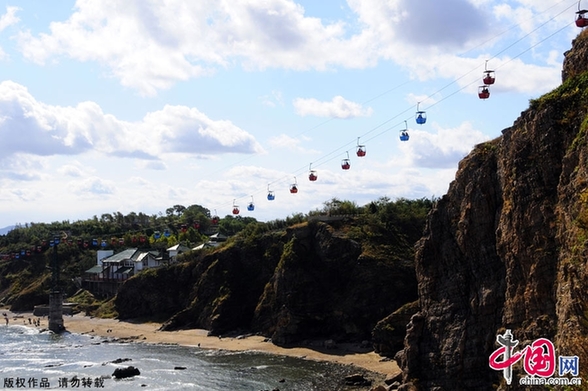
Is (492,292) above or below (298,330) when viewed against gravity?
above

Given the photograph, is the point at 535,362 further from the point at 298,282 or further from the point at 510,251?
the point at 298,282

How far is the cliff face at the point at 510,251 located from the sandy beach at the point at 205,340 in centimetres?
1315

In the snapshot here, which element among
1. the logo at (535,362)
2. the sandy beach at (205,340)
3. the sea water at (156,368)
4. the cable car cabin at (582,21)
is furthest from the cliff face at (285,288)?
the cable car cabin at (582,21)

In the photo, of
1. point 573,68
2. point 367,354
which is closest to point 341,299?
point 367,354

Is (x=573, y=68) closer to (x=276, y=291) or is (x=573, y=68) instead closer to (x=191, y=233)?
(x=276, y=291)

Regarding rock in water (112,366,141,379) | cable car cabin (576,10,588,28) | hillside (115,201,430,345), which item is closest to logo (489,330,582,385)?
cable car cabin (576,10,588,28)

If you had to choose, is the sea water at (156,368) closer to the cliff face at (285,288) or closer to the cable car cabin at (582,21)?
the cliff face at (285,288)

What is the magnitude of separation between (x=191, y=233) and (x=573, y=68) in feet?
402

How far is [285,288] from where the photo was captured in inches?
3580

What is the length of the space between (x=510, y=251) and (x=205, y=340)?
186ft

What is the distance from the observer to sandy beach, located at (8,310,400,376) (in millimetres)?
73369

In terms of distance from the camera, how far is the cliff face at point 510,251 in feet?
129

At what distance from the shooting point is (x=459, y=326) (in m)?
51.8

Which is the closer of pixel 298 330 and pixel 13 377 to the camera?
pixel 13 377
